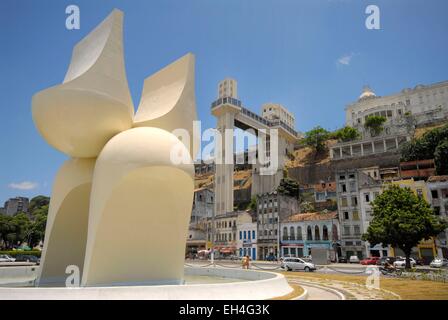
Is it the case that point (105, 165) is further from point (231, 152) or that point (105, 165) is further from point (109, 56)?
point (231, 152)

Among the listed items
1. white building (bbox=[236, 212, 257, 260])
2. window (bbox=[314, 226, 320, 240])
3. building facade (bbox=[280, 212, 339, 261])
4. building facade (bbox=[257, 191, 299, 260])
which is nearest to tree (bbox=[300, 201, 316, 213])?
building facade (bbox=[257, 191, 299, 260])

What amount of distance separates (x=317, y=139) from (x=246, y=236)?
137ft

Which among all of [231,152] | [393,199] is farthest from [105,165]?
[231,152]

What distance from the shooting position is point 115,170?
41.4ft

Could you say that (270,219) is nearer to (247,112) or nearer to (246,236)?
(246,236)

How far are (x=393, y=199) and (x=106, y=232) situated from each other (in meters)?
25.5

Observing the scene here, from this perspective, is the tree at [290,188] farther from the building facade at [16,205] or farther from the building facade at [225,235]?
the building facade at [16,205]

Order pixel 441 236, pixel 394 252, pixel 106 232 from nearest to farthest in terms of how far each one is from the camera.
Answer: pixel 106 232
pixel 441 236
pixel 394 252

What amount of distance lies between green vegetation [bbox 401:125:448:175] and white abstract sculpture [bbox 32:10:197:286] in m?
54.0

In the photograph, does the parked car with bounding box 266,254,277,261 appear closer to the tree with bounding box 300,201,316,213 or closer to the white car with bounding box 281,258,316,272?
the tree with bounding box 300,201,316,213

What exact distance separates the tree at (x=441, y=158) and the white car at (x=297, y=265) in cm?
3873

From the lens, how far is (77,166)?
1585cm

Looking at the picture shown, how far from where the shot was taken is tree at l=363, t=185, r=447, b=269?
28.1 metres

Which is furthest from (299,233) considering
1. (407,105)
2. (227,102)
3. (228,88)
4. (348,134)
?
(407,105)
